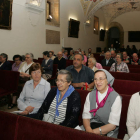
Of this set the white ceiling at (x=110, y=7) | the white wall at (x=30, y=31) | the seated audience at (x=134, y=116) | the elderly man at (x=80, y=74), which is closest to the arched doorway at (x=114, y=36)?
the white ceiling at (x=110, y=7)

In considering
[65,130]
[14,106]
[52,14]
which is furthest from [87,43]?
[65,130]

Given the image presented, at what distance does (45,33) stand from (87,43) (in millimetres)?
6677

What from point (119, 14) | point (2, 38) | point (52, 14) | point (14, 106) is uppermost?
point (119, 14)

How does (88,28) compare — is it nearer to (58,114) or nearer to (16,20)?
(16,20)

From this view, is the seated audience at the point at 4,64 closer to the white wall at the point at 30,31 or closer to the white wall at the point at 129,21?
the white wall at the point at 30,31

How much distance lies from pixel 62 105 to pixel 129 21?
19.9m

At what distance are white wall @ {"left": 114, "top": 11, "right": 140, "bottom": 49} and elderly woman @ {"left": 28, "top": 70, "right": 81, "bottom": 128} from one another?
19.4 metres

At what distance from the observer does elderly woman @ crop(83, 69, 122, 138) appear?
2133mm

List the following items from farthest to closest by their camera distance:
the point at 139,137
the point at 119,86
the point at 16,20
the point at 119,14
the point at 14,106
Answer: the point at 119,14
the point at 16,20
the point at 14,106
the point at 119,86
the point at 139,137

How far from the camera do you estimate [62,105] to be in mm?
2428

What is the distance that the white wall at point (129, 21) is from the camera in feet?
63.9

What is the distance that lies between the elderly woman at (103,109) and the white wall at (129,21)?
19394 millimetres

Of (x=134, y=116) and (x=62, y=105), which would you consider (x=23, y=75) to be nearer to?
(x=62, y=105)

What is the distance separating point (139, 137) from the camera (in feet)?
4.57
